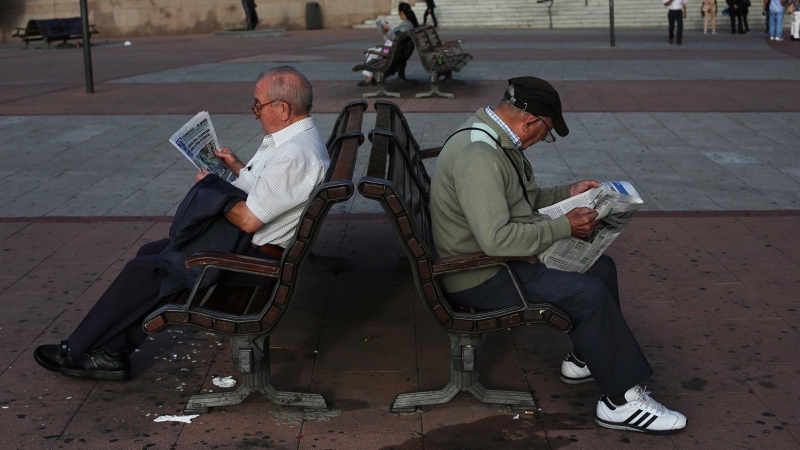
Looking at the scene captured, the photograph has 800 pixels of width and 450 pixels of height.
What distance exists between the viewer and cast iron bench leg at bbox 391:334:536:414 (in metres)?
4.02

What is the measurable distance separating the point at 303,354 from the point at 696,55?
15.4 m

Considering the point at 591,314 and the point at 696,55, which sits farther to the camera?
the point at 696,55

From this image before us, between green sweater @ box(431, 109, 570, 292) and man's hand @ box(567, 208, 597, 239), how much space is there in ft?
0.09

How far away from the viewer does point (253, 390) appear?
407cm

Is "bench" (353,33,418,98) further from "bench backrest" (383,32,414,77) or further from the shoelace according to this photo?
the shoelace

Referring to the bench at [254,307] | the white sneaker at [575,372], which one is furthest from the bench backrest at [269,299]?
the white sneaker at [575,372]

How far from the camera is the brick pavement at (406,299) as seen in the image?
155 inches

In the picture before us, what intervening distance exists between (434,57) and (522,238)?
9522mm

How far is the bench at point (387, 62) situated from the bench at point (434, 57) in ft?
0.61

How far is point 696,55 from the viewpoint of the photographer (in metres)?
18.4

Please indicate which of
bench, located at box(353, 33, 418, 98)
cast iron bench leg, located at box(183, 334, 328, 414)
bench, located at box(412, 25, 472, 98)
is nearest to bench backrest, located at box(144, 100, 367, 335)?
cast iron bench leg, located at box(183, 334, 328, 414)

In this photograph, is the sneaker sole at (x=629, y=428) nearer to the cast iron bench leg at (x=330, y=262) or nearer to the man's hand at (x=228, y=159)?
the man's hand at (x=228, y=159)

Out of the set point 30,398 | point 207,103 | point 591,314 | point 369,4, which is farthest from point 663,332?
point 369,4

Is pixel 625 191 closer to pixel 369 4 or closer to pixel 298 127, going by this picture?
pixel 298 127
